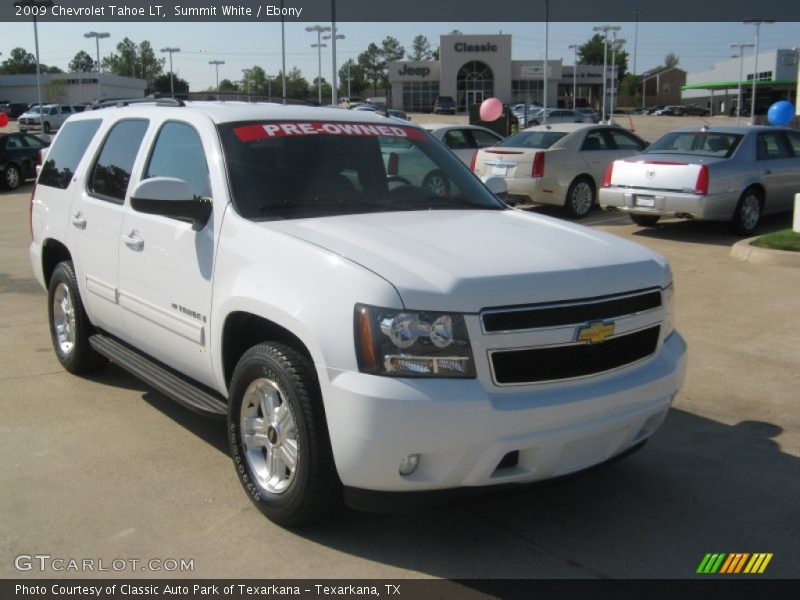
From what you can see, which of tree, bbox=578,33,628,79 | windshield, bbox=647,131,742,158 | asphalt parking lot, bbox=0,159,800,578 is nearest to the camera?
asphalt parking lot, bbox=0,159,800,578

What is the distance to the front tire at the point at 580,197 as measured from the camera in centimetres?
1418

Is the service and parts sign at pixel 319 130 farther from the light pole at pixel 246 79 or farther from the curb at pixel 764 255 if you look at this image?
the light pole at pixel 246 79

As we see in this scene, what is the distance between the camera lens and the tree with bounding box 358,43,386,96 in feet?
460

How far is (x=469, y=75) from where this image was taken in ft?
281

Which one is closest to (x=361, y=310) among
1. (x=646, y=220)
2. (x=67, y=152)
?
(x=67, y=152)

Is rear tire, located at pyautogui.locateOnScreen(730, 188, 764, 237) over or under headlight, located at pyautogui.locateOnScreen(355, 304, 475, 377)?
under

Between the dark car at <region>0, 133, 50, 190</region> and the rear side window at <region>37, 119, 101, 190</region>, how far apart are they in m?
17.7

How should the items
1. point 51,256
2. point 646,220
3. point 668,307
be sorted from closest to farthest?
point 668,307, point 51,256, point 646,220

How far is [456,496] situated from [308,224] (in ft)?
4.81

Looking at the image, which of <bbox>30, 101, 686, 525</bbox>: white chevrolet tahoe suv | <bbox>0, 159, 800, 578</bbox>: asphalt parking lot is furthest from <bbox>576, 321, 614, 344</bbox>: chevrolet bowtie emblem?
<bbox>0, 159, 800, 578</bbox>: asphalt parking lot

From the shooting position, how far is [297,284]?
11.5 feet

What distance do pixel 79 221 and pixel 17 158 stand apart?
63.6ft

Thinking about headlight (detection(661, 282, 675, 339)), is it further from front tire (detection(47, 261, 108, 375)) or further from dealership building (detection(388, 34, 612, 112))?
dealership building (detection(388, 34, 612, 112))

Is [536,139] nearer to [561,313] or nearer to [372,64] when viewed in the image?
[561,313]
